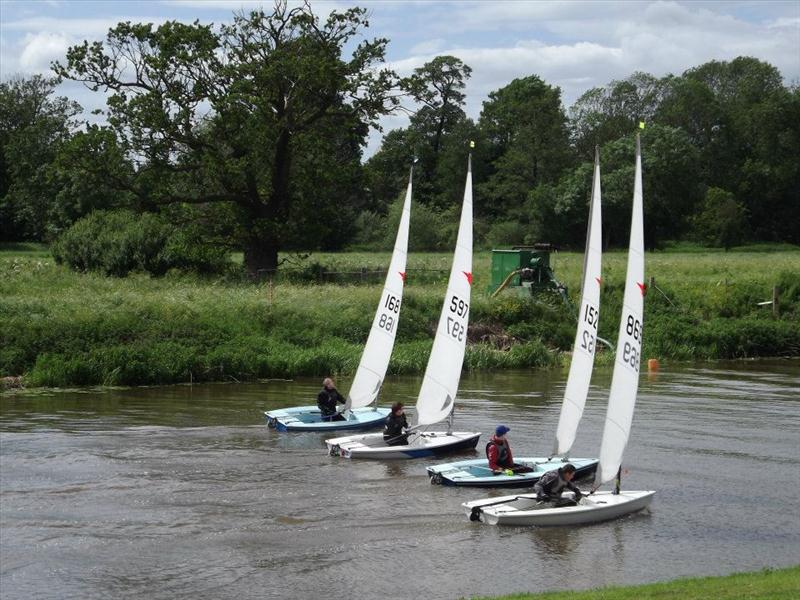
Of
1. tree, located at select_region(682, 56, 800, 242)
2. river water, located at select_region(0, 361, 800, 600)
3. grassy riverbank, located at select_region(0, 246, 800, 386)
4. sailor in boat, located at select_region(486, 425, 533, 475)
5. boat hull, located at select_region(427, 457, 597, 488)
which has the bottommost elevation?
river water, located at select_region(0, 361, 800, 600)

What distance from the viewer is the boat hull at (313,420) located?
99.3 feet

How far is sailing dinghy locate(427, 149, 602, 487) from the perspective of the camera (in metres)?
22.1

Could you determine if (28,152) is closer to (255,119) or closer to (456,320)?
(255,119)

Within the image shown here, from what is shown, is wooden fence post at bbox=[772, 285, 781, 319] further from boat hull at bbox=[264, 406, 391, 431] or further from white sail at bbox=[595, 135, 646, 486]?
white sail at bbox=[595, 135, 646, 486]

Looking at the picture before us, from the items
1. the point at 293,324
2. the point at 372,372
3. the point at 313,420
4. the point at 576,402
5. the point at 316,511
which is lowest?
the point at 316,511

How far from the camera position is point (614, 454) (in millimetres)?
21484

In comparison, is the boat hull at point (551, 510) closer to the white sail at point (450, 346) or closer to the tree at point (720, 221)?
the white sail at point (450, 346)

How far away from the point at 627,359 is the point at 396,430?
8.03 metres

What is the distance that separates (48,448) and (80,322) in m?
13.0

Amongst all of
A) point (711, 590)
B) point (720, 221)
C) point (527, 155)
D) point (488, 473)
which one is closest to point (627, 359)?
point (488, 473)

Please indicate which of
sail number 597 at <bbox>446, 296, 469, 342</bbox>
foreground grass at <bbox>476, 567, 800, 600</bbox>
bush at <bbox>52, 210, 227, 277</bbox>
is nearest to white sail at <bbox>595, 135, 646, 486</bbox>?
foreground grass at <bbox>476, 567, 800, 600</bbox>

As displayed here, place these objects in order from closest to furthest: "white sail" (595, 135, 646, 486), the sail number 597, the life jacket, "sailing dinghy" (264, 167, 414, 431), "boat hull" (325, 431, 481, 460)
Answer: "white sail" (595, 135, 646, 486) < the life jacket < "boat hull" (325, 431, 481, 460) < the sail number 597 < "sailing dinghy" (264, 167, 414, 431)

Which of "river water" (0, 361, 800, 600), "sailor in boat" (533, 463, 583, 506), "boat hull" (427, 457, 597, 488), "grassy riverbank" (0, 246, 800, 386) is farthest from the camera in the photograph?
"grassy riverbank" (0, 246, 800, 386)

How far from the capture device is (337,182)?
52656mm
